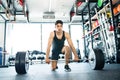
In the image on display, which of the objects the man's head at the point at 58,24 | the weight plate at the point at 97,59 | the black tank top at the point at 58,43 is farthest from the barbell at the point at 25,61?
the man's head at the point at 58,24

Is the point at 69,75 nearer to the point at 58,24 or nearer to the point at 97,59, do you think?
the point at 97,59

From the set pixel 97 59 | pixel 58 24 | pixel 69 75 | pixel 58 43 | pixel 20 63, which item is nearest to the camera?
pixel 69 75

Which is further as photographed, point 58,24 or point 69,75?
point 58,24

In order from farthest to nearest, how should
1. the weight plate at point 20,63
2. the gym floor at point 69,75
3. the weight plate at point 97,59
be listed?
the weight plate at point 97,59 < the weight plate at point 20,63 < the gym floor at point 69,75

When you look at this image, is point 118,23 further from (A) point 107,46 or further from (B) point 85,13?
(B) point 85,13

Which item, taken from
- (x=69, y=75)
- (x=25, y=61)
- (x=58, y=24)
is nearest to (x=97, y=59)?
(x=69, y=75)

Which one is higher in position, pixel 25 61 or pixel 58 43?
pixel 58 43

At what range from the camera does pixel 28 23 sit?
1059cm

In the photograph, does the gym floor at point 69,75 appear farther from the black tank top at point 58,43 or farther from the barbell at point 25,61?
the black tank top at point 58,43

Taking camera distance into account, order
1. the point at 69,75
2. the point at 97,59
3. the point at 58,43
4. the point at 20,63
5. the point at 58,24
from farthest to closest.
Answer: the point at 58,43, the point at 58,24, the point at 97,59, the point at 20,63, the point at 69,75

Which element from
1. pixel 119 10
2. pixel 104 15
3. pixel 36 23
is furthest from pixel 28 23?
pixel 119 10

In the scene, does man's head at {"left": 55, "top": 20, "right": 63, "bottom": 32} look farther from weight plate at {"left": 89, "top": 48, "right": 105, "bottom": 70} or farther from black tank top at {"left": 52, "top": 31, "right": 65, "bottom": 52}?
weight plate at {"left": 89, "top": 48, "right": 105, "bottom": 70}

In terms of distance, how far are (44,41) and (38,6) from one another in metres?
3.09

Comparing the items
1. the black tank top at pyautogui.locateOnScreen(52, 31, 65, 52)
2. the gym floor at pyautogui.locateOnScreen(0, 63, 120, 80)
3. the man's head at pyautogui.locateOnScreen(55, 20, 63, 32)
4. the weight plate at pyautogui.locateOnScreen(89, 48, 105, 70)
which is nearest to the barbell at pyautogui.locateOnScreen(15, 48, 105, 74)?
the weight plate at pyautogui.locateOnScreen(89, 48, 105, 70)
